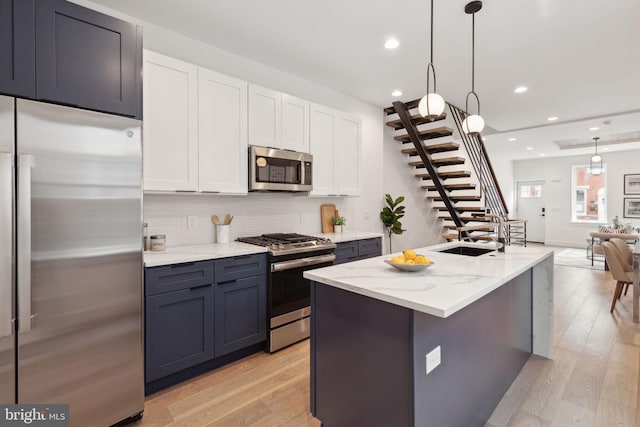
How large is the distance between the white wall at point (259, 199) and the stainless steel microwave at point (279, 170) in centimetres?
37

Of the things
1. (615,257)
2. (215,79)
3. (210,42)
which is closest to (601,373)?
(615,257)

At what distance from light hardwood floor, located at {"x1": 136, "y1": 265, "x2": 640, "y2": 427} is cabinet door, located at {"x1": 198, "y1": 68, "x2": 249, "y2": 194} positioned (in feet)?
5.00

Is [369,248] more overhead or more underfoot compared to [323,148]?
more underfoot

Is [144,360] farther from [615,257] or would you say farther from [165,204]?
[615,257]

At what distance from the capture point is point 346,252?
349cm

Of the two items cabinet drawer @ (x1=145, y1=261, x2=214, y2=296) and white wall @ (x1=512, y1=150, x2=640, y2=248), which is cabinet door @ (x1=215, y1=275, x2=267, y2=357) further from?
white wall @ (x1=512, y1=150, x2=640, y2=248)

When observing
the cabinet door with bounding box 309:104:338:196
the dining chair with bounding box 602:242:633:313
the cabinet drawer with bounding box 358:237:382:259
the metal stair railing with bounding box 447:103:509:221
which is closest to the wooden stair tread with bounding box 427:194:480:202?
the metal stair railing with bounding box 447:103:509:221

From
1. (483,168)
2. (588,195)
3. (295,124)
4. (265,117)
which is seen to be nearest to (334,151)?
(295,124)

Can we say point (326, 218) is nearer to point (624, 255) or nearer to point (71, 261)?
point (71, 261)

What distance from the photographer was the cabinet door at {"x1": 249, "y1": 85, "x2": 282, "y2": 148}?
9.76ft

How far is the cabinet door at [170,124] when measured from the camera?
235 cm

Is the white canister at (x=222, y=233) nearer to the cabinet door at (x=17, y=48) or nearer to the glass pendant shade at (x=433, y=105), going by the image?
the cabinet door at (x=17, y=48)

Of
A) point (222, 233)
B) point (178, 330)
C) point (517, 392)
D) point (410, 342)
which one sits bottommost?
point (517, 392)

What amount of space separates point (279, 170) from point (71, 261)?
6.14 ft
